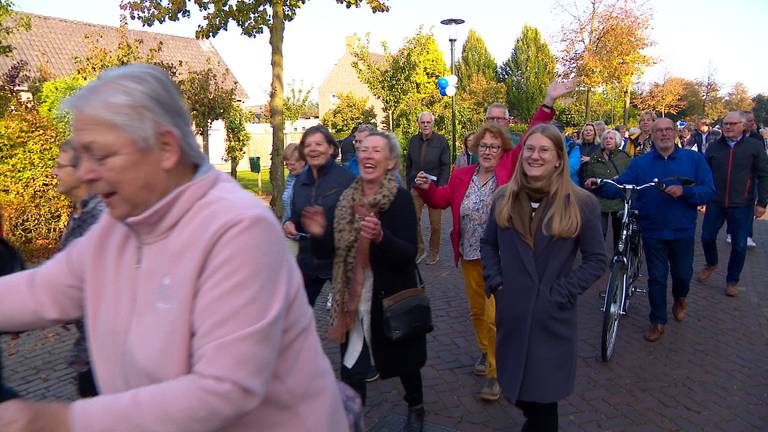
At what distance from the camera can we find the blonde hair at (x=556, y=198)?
10.3ft

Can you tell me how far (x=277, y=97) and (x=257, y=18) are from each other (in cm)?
165

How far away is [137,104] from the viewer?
132cm

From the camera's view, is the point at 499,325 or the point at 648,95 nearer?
the point at 499,325

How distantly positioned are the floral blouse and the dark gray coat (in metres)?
1.22

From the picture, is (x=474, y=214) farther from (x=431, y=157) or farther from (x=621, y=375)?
(x=431, y=157)

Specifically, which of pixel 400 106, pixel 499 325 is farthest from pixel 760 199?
pixel 400 106

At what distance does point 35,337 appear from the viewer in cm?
598

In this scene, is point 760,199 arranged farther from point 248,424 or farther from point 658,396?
point 248,424

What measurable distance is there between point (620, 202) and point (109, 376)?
23.9 feet

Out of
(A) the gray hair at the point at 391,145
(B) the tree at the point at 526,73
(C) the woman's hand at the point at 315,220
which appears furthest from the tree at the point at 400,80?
(B) the tree at the point at 526,73

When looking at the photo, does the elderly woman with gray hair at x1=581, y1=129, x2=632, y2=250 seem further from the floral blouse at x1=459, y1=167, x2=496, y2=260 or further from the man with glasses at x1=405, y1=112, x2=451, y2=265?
the floral blouse at x1=459, y1=167, x2=496, y2=260

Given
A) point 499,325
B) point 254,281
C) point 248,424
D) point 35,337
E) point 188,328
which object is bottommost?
point 35,337

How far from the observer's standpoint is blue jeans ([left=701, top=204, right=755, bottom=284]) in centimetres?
728

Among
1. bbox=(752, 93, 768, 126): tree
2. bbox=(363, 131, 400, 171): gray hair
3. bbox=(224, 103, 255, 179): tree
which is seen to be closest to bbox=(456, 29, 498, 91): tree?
bbox=(752, 93, 768, 126): tree
